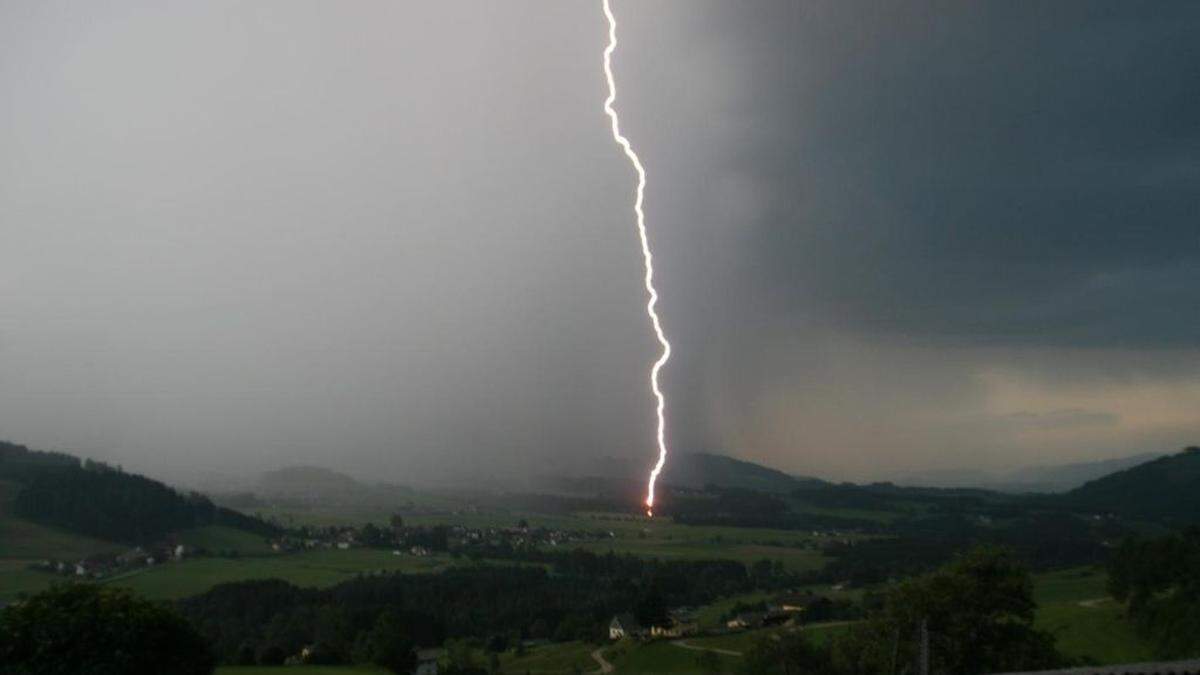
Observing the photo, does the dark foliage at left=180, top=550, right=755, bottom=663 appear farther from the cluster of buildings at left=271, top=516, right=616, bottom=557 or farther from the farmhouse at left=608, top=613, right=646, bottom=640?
the cluster of buildings at left=271, top=516, right=616, bottom=557

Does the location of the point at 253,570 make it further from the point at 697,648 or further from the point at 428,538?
the point at 697,648

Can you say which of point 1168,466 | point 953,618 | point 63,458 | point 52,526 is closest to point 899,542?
point 1168,466

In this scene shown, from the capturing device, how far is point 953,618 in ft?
58.5

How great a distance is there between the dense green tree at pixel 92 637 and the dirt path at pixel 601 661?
9.01 meters

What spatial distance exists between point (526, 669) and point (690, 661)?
385cm

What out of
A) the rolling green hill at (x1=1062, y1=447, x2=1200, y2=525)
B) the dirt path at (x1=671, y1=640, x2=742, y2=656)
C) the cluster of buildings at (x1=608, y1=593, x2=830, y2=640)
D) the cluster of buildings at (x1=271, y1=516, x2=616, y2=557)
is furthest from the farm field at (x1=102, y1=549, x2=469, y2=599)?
the rolling green hill at (x1=1062, y1=447, x2=1200, y2=525)

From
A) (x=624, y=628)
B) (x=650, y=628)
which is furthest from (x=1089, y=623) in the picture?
(x=624, y=628)

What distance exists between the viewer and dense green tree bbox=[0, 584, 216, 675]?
47.7 ft

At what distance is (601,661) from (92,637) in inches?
474

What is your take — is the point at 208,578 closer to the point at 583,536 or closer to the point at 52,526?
the point at 52,526

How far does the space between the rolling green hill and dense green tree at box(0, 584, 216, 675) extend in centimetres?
4459

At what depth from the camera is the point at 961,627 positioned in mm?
17750

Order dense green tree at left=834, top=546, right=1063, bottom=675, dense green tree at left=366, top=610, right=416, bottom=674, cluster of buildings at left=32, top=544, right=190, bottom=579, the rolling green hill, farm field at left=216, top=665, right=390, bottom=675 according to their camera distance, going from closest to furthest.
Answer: dense green tree at left=834, top=546, right=1063, bottom=675 < farm field at left=216, top=665, right=390, bottom=675 < dense green tree at left=366, top=610, right=416, bottom=674 < cluster of buildings at left=32, top=544, right=190, bottom=579 < the rolling green hill

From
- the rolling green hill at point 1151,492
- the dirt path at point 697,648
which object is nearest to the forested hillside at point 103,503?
the dirt path at point 697,648
